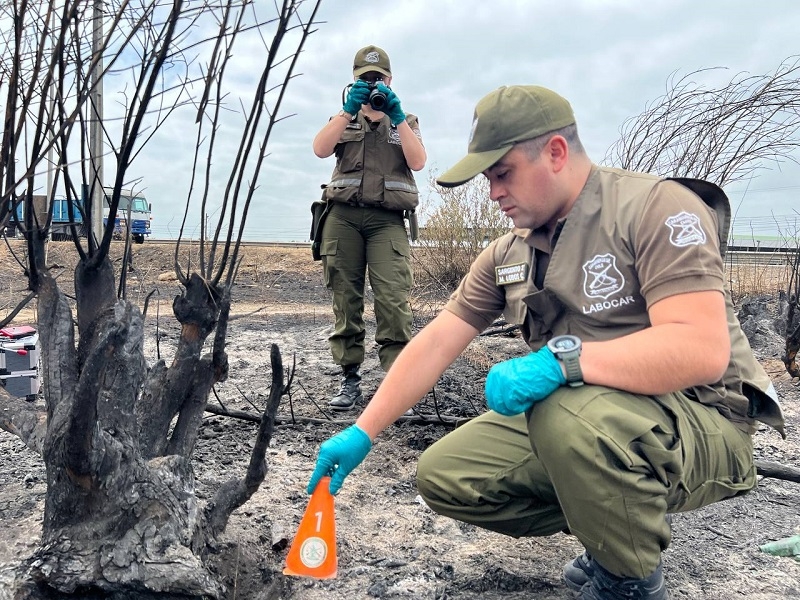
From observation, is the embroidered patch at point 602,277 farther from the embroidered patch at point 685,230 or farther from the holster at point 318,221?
the holster at point 318,221

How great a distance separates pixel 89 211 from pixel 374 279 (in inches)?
86.4

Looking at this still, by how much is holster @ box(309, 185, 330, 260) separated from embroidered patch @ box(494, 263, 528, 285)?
2.02 m

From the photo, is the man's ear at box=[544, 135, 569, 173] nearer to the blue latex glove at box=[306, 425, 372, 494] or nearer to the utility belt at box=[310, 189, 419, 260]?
the blue latex glove at box=[306, 425, 372, 494]

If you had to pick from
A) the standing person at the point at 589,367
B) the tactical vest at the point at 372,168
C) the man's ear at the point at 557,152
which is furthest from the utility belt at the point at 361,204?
the man's ear at the point at 557,152

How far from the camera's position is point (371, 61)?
11.6 feet

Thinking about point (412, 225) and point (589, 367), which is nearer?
point (589, 367)

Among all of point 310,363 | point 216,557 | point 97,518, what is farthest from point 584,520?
point 310,363

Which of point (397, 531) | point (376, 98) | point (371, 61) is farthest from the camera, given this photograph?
point (371, 61)

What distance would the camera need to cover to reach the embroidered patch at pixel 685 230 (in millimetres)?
1616

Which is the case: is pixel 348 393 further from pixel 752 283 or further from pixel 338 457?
pixel 752 283

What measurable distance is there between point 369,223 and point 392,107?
66cm

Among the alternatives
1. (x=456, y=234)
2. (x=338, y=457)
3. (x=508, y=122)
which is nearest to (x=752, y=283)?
(x=456, y=234)

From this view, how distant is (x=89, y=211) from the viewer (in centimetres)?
173

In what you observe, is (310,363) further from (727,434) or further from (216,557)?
(727,434)
